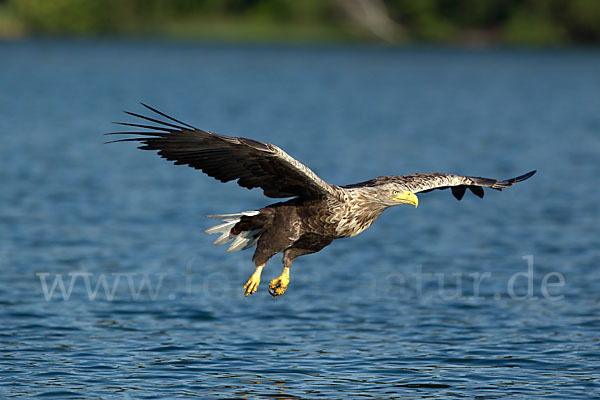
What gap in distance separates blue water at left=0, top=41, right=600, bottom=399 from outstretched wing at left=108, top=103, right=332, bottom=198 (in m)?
1.96

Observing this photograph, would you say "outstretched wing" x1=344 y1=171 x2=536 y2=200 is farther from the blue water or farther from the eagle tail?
the blue water

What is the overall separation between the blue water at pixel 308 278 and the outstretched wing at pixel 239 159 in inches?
77.0

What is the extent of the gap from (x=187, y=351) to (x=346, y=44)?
9070cm

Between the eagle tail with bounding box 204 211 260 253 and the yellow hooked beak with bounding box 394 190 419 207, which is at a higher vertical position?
the yellow hooked beak with bounding box 394 190 419 207

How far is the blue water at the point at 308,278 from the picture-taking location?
11.1 m

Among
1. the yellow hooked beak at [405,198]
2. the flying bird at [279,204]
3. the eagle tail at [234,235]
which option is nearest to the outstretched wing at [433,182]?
the flying bird at [279,204]

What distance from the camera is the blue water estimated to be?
11141 mm

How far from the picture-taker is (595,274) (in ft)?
54.2

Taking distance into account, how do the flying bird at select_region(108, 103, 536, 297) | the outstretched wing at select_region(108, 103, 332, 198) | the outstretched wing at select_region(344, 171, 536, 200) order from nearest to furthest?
the outstretched wing at select_region(108, 103, 332, 198) < the flying bird at select_region(108, 103, 536, 297) < the outstretched wing at select_region(344, 171, 536, 200)

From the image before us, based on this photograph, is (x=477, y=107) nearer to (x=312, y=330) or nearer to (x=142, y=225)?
(x=142, y=225)

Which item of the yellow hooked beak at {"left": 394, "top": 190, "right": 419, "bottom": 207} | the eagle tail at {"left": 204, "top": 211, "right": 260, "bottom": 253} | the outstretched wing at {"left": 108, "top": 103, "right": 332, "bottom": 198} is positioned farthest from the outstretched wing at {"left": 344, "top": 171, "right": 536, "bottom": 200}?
the eagle tail at {"left": 204, "top": 211, "right": 260, "bottom": 253}

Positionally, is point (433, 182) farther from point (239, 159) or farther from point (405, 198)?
point (239, 159)

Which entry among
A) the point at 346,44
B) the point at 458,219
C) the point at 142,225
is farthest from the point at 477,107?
the point at 346,44

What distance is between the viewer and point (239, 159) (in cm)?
1009
